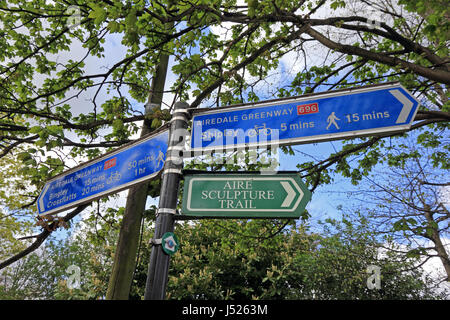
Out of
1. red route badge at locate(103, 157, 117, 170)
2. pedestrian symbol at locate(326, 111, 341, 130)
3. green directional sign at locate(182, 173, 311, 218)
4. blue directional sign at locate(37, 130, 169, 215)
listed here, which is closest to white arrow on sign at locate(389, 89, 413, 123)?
pedestrian symbol at locate(326, 111, 341, 130)

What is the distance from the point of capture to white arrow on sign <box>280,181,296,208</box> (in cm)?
203

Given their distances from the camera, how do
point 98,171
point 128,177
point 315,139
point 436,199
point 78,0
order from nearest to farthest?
1. point 315,139
2. point 128,177
3. point 98,171
4. point 78,0
5. point 436,199

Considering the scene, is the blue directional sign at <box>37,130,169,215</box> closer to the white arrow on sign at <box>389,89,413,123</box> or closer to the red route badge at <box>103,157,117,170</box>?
the red route badge at <box>103,157,117,170</box>

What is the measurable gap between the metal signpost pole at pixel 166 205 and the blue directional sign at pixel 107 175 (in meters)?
0.10

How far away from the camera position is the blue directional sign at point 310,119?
7.18 ft

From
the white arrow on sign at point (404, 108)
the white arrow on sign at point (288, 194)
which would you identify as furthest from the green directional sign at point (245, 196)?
the white arrow on sign at point (404, 108)

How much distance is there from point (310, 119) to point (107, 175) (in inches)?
71.5

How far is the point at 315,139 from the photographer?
2.25 metres

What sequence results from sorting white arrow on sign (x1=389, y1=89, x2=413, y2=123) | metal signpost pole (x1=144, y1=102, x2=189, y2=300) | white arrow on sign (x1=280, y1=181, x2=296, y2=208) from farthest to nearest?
white arrow on sign (x1=389, y1=89, x2=413, y2=123)
white arrow on sign (x1=280, y1=181, x2=296, y2=208)
metal signpost pole (x1=144, y1=102, x2=189, y2=300)

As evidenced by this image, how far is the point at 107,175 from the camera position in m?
2.76

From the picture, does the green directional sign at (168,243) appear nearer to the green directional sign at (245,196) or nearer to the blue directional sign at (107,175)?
the green directional sign at (245,196)
